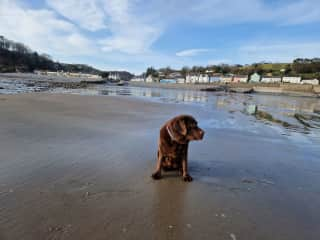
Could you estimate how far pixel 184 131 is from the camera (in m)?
3.01

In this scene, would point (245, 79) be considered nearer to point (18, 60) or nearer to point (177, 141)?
point (177, 141)

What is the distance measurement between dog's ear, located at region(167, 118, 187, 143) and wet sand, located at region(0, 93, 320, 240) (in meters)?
0.86

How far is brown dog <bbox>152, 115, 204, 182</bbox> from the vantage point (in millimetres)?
3031

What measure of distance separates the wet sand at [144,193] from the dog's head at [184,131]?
881mm

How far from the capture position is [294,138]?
7203 mm

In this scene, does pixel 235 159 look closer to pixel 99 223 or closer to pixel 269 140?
pixel 269 140

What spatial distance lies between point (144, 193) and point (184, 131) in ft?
3.86

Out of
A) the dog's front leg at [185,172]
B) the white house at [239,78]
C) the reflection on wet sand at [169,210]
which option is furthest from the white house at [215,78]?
the reflection on wet sand at [169,210]

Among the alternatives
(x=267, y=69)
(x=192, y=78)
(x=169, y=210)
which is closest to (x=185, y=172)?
(x=169, y=210)

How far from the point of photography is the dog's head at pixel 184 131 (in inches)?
119

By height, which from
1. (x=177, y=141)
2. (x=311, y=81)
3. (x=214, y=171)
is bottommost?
(x=214, y=171)

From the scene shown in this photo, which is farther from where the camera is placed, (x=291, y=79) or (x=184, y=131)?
(x=291, y=79)

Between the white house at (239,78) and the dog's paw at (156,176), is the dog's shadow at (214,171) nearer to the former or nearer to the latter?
the dog's paw at (156,176)

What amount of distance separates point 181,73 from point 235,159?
12639 cm
